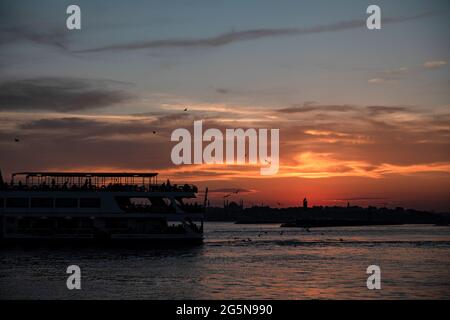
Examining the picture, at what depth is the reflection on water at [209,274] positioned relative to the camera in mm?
35438

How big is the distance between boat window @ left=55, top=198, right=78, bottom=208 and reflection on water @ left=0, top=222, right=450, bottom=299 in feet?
13.6

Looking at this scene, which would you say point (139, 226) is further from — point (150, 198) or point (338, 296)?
point (338, 296)

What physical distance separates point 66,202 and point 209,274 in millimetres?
23583

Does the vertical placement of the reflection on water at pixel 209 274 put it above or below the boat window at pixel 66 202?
below

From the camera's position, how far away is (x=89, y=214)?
206 ft

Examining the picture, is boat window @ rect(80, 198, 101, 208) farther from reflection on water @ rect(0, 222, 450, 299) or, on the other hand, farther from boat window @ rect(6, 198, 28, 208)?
boat window @ rect(6, 198, 28, 208)

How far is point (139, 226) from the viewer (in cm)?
6350

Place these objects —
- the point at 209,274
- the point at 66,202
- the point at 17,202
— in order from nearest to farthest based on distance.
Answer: the point at 209,274 → the point at 17,202 → the point at 66,202

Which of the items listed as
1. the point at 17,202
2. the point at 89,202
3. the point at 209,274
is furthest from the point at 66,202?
the point at 209,274

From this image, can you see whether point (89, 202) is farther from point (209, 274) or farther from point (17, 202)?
point (209, 274)

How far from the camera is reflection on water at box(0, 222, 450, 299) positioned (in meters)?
35.4

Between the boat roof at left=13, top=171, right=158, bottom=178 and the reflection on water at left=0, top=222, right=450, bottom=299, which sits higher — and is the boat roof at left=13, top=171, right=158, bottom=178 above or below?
above

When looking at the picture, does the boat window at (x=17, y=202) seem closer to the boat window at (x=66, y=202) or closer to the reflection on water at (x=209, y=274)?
the boat window at (x=66, y=202)
